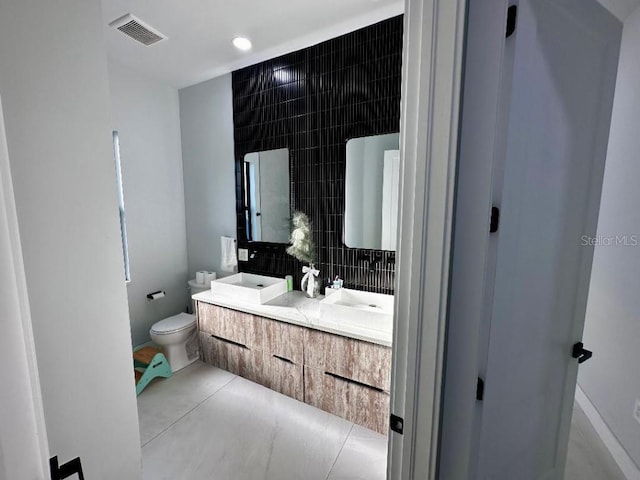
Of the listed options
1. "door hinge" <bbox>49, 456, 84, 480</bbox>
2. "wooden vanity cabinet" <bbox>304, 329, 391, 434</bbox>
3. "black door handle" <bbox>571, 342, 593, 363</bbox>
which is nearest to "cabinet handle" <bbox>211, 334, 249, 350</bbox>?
"wooden vanity cabinet" <bbox>304, 329, 391, 434</bbox>

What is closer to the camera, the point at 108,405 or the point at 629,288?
the point at 108,405

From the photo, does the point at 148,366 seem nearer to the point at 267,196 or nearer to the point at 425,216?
the point at 267,196

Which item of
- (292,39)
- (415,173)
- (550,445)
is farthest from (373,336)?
(292,39)

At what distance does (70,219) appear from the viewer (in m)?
0.75

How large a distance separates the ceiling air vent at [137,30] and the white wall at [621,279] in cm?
309

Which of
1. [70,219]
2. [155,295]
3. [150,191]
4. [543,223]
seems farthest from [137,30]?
[543,223]

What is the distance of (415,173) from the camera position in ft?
2.48

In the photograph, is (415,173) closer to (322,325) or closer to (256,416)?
(322,325)

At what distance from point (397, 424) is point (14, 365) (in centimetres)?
90

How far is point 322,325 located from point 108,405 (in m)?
1.28

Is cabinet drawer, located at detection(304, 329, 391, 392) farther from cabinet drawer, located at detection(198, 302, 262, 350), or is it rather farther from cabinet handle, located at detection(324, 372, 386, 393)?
cabinet drawer, located at detection(198, 302, 262, 350)

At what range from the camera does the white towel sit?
9.55 feet

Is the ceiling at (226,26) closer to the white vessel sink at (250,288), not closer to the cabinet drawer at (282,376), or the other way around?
the white vessel sink at (250,288)

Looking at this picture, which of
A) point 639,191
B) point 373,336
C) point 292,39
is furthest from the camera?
point 292,39
